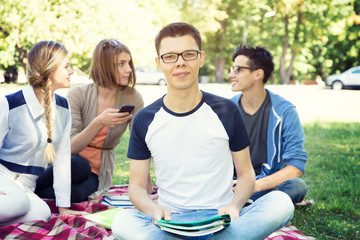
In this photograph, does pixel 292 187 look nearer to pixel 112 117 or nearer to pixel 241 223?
pixel 241 223

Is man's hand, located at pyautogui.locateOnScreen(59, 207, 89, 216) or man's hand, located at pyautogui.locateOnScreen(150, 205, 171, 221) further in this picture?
man's hand, located at pyautogui.locateOnScreen(59, 207, 89, 216)

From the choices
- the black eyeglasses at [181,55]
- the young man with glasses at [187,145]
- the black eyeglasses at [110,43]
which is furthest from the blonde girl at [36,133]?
the black eyeglasses at [181,55]

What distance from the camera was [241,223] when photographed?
2.40 meters

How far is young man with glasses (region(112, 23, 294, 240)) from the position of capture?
8.56 ft

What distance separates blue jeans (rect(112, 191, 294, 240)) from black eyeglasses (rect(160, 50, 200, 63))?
978mm

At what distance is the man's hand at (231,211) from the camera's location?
96.5 inches

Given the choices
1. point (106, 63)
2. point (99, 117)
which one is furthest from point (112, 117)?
point (106, 63)

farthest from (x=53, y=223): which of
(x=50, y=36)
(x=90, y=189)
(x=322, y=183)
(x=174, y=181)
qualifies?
(x=50, y=36)

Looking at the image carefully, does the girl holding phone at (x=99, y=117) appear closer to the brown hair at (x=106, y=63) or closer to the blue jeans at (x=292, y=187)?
the brown hair at (x=106, y=63)

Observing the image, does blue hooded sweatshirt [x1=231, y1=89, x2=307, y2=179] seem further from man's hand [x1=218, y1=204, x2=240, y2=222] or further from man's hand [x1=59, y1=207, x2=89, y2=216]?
man's hand [x1=59, y1=207, x2=89, y2=216]

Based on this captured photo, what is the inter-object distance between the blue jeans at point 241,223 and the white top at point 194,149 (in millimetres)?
140

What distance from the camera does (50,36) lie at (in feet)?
66.8

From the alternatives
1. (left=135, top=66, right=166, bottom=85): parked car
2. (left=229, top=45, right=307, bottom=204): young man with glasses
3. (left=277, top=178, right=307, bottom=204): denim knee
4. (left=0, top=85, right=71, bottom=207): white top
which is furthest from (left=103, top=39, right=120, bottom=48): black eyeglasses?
(left=135, top=66, right=166, bottom=85): parked car

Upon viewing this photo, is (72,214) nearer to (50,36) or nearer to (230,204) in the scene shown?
(230,204)
